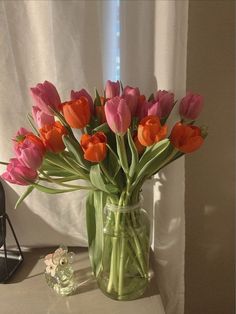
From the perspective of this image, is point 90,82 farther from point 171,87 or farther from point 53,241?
point 53,241

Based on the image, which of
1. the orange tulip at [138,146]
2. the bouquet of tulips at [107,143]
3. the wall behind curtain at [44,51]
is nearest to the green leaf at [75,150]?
the bouquet of tulips at [107,143]

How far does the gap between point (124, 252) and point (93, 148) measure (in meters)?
0.27

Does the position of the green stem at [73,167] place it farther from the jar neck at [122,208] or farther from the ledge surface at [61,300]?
the ledge surface at [61,300]

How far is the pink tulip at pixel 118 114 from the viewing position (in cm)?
72

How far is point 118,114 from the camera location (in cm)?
72

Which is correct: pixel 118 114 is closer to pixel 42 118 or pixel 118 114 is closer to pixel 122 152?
pixel 122 152

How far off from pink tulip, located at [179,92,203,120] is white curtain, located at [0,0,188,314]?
0.25 ft

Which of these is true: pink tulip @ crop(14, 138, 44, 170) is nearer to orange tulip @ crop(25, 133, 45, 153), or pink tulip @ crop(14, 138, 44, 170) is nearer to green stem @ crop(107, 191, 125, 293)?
orange tulip @ crop(25, 133, 45, 153)

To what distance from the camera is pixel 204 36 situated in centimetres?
100

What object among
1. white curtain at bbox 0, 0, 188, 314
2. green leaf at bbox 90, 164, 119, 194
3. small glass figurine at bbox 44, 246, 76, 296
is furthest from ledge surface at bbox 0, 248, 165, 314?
green leaf at bbox 90, 164, 119, 194

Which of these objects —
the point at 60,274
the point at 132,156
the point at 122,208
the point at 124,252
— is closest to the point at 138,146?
the point at 132,156

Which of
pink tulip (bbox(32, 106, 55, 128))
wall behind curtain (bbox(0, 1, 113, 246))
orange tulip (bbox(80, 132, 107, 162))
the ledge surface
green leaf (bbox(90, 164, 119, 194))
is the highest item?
wall behind curtain (bbox(0, 1, 113, 246))

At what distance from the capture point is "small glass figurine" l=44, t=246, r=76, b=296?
0.93 metres

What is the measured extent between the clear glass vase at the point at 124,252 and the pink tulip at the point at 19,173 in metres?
0.19
